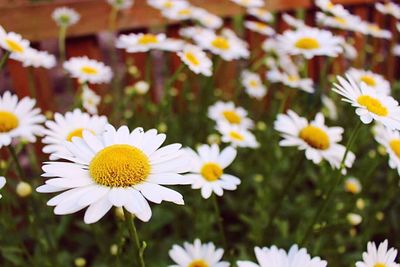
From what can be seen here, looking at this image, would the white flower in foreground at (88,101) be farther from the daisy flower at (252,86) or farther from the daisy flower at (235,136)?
the daisy flower at (252,86)

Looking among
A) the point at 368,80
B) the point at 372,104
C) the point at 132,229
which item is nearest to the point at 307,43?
the point at 368,80

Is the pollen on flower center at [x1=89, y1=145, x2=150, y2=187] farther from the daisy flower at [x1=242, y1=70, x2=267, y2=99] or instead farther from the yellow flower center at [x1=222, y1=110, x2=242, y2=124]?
the daisy flower at [x1=242, y1=70, x2=267, y2=99]

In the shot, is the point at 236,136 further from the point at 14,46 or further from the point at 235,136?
the point at 14,46

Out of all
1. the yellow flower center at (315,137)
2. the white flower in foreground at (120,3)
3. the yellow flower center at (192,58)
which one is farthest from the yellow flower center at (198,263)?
the white flower in foreground at (120,3)

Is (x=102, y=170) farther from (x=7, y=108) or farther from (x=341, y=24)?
(x=341, y=24)

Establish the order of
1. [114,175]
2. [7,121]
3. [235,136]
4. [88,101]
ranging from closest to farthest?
[114,175]
[7,121]
[235,136]
[88,101]

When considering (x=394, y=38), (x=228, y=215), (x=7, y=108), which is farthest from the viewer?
(x=394, y=38)

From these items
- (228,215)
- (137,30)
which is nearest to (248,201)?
(228,215)
